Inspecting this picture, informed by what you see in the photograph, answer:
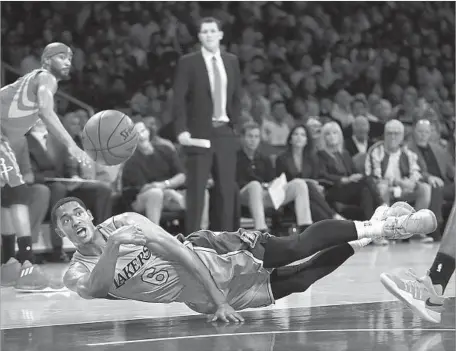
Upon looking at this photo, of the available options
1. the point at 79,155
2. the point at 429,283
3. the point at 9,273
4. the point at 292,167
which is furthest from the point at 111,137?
the point at 292,167

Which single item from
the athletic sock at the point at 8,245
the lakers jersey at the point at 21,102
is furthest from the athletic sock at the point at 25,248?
the lakers jersey at the point at 21,102

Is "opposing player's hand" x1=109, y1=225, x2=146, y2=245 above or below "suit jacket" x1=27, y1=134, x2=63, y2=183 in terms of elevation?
below

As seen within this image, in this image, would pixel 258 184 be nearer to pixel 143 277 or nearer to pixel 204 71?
pixel 204 71

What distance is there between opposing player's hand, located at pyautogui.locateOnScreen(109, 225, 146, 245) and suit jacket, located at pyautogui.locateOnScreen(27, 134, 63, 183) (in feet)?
13.0

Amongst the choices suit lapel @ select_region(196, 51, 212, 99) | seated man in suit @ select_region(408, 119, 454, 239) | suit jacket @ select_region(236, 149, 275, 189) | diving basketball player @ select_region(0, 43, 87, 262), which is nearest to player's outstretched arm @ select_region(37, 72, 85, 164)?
diving basketball player @ select_region(0, 43, 87, 262)

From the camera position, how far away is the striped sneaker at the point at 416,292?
4.47 m

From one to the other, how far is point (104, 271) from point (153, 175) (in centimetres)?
455

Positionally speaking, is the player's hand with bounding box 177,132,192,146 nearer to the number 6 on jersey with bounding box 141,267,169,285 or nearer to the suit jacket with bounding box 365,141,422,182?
the suit jacket with bounding box 365,141,422,182

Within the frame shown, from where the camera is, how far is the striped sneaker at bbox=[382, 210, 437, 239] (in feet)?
15.4

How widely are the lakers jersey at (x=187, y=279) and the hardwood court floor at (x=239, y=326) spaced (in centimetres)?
13

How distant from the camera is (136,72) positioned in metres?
11.6

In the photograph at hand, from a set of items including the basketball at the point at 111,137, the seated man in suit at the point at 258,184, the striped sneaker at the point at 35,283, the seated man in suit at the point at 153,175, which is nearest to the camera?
the basketball at the point at 111,137

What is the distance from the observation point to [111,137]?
241 inches

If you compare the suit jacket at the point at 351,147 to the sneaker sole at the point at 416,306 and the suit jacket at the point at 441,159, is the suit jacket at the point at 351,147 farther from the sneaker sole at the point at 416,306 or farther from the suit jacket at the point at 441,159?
the sneaker sole at the point at 416,306
